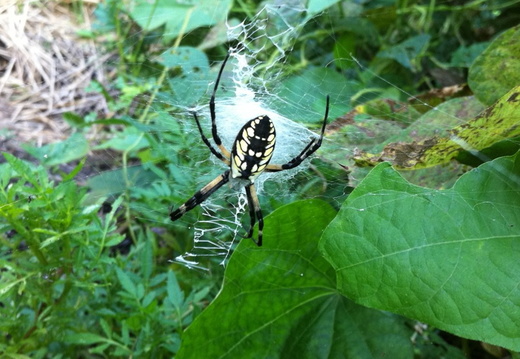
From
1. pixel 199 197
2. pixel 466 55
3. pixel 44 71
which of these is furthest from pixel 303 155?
pixel 44 71

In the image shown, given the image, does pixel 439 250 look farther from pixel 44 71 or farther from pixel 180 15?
pixel 44 71

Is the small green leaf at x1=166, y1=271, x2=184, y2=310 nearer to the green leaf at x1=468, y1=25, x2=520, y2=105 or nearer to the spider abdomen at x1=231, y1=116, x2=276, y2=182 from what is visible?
the spider abdomen at x1=231, y1=116, x2=276, y2=182

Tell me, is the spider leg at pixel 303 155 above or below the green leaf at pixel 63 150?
above

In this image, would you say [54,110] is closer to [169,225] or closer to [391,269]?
[169,225]

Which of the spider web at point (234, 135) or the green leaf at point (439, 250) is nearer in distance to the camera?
the green leaf at point (439, 250)

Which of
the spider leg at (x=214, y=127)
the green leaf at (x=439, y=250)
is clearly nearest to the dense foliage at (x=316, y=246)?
the green leaf at (x=439, y=250)

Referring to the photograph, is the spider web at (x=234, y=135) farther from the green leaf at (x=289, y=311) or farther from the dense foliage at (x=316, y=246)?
the green leaf at (x=289, y=311)

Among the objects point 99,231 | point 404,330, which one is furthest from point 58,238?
point 404,330

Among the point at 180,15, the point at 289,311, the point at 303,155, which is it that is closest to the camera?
the point at 289,311
